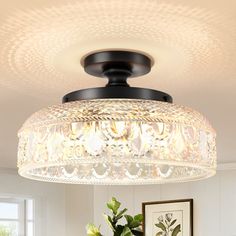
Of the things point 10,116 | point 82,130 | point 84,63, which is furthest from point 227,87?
point 10,116

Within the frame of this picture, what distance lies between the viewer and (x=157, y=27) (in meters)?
1.85

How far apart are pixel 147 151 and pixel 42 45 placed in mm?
502

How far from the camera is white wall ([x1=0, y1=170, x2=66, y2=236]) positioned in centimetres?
579

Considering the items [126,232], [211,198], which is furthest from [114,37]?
[211,198]

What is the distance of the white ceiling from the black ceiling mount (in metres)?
0.04

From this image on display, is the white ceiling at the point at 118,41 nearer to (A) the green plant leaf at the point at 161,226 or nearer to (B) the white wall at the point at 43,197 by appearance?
(A) the green plant leaf at the point at 161,226

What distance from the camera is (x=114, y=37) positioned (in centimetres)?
193

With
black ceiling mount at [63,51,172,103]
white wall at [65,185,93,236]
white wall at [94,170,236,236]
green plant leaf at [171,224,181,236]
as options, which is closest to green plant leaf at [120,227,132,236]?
black ceiling mount at [63,51,172,103]

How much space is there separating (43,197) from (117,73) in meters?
4.20

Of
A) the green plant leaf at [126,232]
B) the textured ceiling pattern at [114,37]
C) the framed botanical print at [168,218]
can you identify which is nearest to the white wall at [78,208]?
the framed botanical print at [168,218]

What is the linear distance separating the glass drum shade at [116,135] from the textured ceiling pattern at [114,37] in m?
0.21

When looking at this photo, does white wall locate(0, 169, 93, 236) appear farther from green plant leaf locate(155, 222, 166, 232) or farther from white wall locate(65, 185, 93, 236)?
green plant leaf locate(155, 222, 166, 232)

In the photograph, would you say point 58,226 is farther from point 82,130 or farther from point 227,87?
point 82,130

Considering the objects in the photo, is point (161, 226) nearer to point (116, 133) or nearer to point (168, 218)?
point (168, 218)
